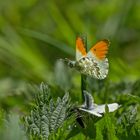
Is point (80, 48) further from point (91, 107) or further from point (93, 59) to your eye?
point (91, 107)

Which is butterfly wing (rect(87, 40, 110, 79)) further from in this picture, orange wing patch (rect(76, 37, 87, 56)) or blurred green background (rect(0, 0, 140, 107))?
blurred green background (rect(0, 0, 140, 107))

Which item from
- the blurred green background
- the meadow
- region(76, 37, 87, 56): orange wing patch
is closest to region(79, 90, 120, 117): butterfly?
the meadow

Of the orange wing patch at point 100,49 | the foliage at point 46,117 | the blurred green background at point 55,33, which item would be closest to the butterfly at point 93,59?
the orange wing patch at point 100,49

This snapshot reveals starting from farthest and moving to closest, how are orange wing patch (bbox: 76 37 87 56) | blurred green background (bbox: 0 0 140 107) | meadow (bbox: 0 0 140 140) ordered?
blurred green background (bbox: 0 0 140 107), orange wing patch (bbox: 76 37 87 56), meadow (bbox: 0 0 140 140)

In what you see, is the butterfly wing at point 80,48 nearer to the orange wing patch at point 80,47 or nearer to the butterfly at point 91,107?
the orange wing patch at point 80,47

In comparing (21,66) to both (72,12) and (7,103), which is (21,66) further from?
(7,103)

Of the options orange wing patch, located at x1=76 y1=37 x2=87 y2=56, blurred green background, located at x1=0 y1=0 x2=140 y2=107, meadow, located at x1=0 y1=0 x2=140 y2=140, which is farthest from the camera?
blurred green background, located at x1=0 y1=0 x2=140 y2=107
